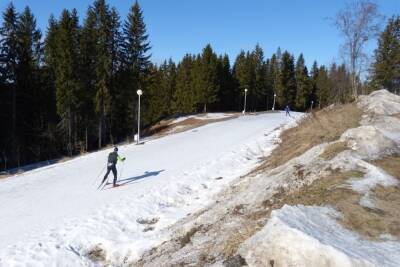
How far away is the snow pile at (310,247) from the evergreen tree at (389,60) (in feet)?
181

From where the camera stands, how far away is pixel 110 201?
1501cm

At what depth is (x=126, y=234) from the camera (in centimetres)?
1127

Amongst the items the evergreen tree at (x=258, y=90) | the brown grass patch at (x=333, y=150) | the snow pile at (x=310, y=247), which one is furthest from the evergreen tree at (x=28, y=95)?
the evergreen tree at (x=258, y=90)

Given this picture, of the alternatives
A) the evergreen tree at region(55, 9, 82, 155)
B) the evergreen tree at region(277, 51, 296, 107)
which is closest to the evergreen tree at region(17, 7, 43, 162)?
the evergreen tree at region(55, 9, 82, 155)

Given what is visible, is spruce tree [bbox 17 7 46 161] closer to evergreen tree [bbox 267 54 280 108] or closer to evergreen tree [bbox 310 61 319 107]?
evergreen tree [bbox 267 54 280 108]

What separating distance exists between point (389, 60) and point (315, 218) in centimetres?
5652

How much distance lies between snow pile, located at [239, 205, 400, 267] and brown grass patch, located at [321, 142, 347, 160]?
4.93 m

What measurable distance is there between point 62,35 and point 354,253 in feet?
137

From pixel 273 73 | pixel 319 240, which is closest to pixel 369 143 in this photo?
pixel 319 240

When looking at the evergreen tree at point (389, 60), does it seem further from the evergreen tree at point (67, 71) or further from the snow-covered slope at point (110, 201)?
the evergreen tree at point (67, 71)

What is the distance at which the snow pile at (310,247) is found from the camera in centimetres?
479

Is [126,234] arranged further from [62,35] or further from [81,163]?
[62,35]

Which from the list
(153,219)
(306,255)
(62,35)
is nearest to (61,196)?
(153,219)

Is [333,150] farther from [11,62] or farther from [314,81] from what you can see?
[314,81]
